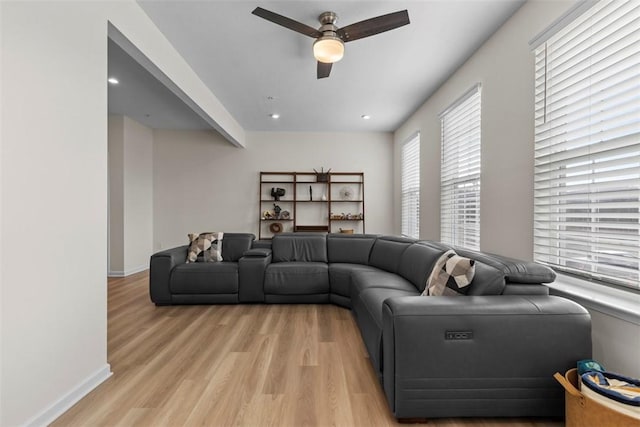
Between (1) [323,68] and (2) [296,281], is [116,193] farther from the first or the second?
(1) [323,68]

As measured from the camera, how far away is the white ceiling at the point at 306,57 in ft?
7.71

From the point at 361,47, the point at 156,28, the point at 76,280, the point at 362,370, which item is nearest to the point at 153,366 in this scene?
the point at 76,280

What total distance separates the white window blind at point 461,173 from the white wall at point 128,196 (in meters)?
5.25

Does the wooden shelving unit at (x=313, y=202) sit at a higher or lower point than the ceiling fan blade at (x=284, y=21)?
lower

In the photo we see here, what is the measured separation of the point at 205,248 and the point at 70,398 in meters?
2.38

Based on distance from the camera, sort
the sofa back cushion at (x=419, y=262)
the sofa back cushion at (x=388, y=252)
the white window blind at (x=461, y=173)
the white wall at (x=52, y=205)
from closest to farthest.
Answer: the white wall at (x=52, y=205) < the sofa back cushion at (x=419, y=262) < the white window blind at (x=461, y=173) < the sofa back cushion at (x=388, y=252)

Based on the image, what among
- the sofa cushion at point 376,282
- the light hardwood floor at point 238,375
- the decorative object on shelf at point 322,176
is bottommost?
the light hardwood floor at point 238,375

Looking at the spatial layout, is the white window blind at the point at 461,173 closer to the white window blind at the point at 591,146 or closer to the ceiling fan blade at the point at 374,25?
the white window blind at the point at 591,146

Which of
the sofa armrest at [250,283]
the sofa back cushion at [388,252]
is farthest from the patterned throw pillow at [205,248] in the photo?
the sofa back cushion at [388,252]

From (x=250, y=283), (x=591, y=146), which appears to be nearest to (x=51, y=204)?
(x=250, y=283)

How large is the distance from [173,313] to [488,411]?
3.12 meters

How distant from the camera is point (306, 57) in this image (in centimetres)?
309

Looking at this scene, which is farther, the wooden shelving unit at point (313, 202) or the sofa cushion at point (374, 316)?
the wooden shelving unit at point (313, 202)

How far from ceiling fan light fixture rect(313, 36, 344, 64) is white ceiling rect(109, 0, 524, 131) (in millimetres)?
246
